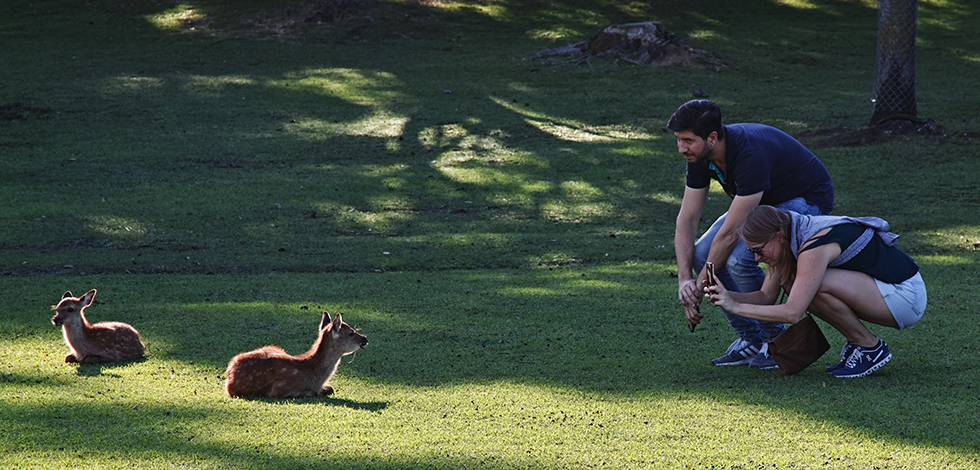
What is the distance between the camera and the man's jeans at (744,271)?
5.66 metres

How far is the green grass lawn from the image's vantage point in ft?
15.3

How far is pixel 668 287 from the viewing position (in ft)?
28.8

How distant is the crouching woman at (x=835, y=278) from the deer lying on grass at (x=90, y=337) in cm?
399

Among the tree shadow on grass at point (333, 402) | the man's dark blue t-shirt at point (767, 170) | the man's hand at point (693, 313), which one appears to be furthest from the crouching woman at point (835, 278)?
the tree shadow on grass at point (333, 402)

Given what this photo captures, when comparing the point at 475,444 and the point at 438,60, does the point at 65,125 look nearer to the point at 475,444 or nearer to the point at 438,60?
the point at 438,60

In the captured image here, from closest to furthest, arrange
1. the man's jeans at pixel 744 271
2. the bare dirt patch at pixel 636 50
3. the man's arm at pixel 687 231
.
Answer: the man's jeans at pixel 744 271 < the man's arm at pixel 687 231 < the bare dirt patch at pixel 636 50

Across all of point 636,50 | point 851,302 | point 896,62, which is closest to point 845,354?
point 851,302

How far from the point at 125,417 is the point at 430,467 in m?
1.82

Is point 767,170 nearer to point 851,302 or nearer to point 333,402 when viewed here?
point 851,302

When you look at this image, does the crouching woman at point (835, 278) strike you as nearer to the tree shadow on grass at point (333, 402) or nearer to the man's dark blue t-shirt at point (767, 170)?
the man's dark blue t-shirt at point (767, 170)

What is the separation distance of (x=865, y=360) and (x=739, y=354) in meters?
0.82

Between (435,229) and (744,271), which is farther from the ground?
(744,271)

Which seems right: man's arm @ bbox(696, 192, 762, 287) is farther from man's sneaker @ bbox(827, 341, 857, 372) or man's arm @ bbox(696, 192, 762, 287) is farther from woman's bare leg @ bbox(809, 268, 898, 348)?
man's sneaker @ bbox(827, 341, 857, 372)

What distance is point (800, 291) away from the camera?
5152 mm
